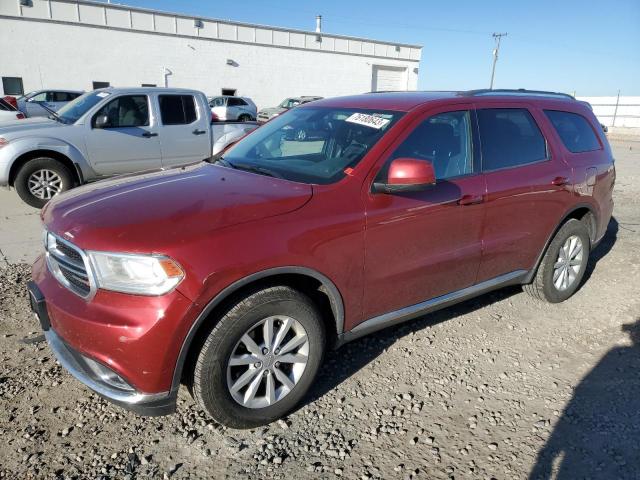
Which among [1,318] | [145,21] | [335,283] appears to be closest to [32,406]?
[1,318]

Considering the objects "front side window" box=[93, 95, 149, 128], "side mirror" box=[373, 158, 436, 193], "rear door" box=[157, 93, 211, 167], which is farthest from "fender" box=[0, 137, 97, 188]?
"side mirror" box=[373, 158, 436, 193]

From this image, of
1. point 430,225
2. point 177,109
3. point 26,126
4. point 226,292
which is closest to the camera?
point 226,292

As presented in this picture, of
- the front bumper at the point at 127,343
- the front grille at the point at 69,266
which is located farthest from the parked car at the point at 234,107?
the front bumper at the point at 127,343

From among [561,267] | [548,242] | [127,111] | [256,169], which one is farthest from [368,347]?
[127,111]

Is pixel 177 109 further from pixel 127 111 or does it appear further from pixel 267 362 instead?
pixel 267 362

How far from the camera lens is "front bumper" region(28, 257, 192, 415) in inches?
84.7

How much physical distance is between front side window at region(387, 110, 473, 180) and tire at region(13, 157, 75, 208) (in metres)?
5.93

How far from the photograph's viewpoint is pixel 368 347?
138 inches

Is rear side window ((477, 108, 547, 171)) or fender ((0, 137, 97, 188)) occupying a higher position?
rear side window ((477, 108, 547, 171))

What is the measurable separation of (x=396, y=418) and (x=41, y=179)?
6.41 metres

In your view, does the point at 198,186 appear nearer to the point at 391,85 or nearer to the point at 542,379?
the point at 542,379

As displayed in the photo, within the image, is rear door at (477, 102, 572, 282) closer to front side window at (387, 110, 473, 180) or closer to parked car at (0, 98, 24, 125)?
front side window at (387, 110, 473, 180)

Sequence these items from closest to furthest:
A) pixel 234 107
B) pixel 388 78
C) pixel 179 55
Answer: pixel 234 107 < pixel 179 55 < pixel 388 78

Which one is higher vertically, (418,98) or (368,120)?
(418,98)
